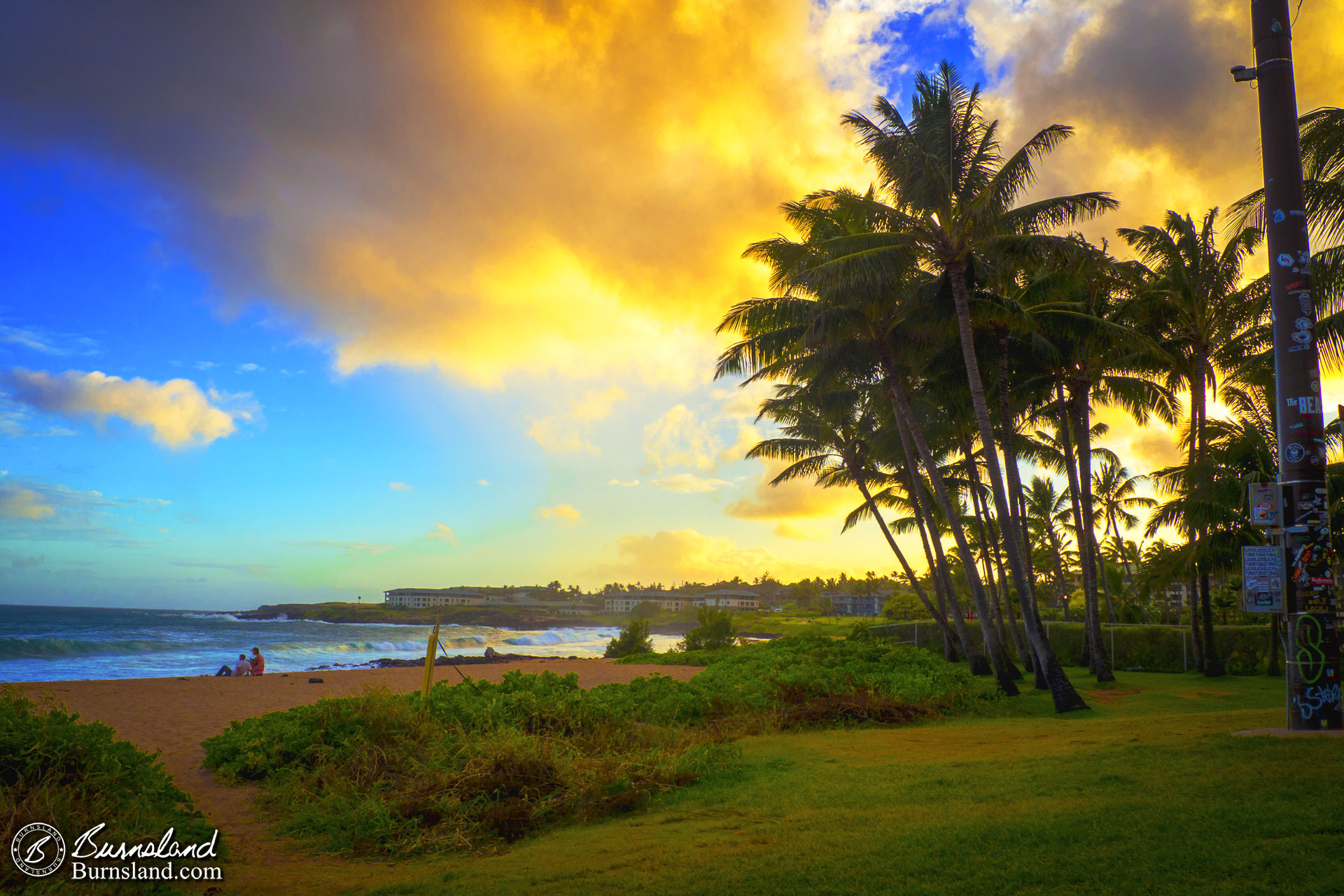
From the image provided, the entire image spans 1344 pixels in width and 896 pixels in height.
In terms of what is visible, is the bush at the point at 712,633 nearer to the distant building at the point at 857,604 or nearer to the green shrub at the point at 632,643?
the green shrub at the point at 632,643

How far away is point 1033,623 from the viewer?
1498 cm

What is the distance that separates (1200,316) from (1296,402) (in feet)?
44.6

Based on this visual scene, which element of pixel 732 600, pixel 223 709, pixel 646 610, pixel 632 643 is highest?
pixel 223 709

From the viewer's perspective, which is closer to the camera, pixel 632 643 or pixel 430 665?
pixel 430 665

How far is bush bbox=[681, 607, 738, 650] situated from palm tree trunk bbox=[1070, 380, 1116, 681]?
14494 millimetres

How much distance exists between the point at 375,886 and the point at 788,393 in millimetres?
22848

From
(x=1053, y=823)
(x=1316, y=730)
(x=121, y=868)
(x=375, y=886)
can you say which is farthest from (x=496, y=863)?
(x=1316, y=730)

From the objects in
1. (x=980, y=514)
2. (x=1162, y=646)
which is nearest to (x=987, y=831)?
(x=980, y=514)

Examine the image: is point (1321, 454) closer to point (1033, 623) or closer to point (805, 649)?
→ point (1033, 623)

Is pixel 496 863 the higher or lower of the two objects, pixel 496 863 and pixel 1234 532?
the lower

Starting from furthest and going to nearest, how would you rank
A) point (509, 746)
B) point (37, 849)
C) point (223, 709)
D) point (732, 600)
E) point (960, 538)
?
point (732, 600) → point (960, 538) → point (223, 709) → point (509, 746) → point (37, 849)

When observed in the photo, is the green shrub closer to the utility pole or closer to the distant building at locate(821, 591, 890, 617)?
the utility pole

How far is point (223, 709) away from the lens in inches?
536

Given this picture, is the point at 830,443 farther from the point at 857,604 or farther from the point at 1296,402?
the point at 857,604
